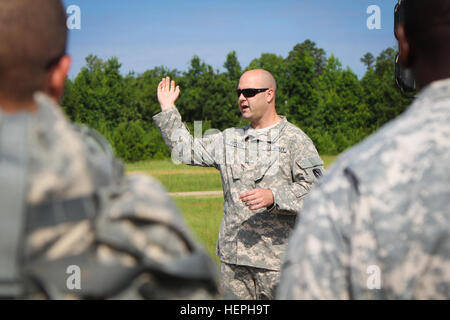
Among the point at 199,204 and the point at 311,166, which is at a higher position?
the point at 311,166

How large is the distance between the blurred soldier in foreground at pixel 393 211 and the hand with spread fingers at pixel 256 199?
2.64 m

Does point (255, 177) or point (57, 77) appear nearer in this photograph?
point (57, 77)

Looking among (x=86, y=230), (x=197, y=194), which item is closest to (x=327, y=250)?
(x=86, y=230)

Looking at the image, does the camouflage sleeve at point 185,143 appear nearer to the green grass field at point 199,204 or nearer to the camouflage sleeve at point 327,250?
the green grass field at point 199,204

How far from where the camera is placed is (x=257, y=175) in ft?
15.4

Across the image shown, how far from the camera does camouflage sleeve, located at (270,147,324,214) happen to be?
14.1 feet

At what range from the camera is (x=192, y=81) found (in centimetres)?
3919

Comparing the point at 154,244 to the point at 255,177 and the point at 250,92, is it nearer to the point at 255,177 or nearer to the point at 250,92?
the point at 255,177

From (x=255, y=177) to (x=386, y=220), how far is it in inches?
131

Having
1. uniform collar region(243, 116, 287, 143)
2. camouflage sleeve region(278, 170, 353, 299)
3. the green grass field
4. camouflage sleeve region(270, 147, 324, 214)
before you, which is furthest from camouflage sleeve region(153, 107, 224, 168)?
camouflage sleeve region(278, 170, 353, 299)

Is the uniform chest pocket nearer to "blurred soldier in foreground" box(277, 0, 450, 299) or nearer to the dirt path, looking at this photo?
"blurred soldier in foreground" box(277, 0, 450, 299)

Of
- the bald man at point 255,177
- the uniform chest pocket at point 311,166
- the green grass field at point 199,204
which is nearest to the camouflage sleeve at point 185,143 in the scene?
the bald man at point 255,177
